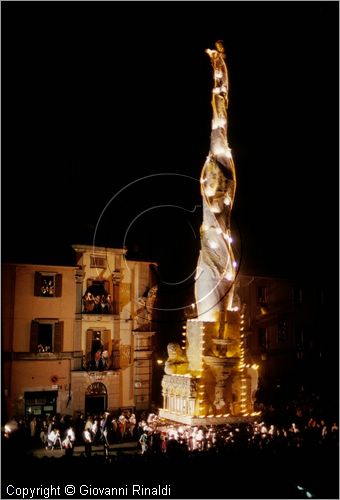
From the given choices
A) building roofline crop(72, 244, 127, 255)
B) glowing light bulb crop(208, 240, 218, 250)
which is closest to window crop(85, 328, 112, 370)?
building roofline crop(72, 244, 127, 255)

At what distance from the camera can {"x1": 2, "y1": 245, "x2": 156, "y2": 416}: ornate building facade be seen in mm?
28516

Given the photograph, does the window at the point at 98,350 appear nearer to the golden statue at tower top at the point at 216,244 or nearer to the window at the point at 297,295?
the golden statue at tower top at the point at 216,244

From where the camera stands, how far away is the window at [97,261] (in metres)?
31.4

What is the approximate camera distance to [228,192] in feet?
81.9

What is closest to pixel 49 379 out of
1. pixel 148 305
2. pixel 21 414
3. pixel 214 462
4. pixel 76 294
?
pixel 21 414

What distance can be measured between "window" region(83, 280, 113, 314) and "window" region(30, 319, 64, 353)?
2061 mm

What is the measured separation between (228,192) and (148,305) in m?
11.4

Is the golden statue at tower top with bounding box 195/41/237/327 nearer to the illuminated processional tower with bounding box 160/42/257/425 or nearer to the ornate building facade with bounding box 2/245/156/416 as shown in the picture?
the illuminated processional tower with bounding box 160/42/257/425

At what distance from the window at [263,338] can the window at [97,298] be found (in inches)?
547

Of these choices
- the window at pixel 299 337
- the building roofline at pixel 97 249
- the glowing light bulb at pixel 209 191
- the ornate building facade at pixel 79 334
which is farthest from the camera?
the window at pixel 299 337

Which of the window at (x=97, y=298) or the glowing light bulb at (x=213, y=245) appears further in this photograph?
the window at (x=97, y=298)

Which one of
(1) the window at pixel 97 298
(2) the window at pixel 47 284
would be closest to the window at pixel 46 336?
(2) the window at pixel 47 284

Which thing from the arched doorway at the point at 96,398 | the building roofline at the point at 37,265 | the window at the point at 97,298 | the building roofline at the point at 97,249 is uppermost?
the building roofline at the point at 97,249

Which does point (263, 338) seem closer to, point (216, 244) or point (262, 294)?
point (262, 294)
